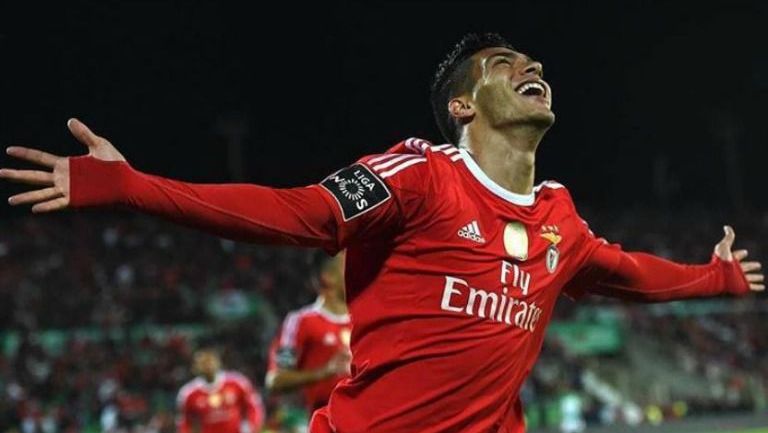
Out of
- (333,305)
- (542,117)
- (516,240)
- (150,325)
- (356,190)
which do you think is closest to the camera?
(356,190)

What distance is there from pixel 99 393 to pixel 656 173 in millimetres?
34789

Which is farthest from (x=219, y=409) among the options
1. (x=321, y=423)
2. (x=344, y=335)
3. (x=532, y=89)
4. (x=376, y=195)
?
(x=376, y=195)

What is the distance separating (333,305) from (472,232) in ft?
15.3

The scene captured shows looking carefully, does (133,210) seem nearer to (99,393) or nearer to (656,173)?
(99,393)

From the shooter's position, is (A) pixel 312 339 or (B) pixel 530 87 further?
(A) pixel 312 339

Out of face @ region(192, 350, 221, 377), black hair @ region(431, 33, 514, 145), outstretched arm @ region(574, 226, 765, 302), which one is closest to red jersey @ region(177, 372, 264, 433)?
face @ region(192, 350, 221, 377)

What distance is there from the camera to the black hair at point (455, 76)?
3.43m

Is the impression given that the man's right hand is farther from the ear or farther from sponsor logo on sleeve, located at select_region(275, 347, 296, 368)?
sponsor logo on sleeve, located at select_region(275, 347, 296, 368)

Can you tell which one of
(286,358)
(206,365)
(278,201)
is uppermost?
(278,201)

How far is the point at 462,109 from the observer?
11.1ft

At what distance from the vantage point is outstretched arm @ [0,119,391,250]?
2.45 meters

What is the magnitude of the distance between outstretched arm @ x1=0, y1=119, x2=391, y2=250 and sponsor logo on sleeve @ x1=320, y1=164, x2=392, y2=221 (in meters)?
0.06

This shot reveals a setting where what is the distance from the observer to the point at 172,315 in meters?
22.1

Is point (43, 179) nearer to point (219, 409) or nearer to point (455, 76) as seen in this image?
point (455, 76)
